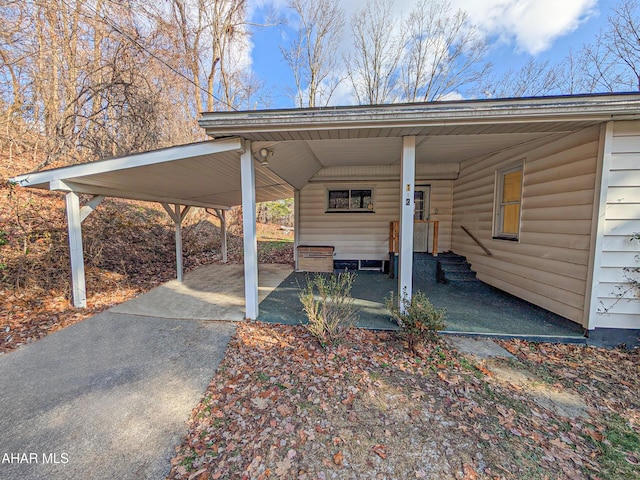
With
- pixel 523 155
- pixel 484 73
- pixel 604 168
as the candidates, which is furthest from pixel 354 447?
pixel 484 73

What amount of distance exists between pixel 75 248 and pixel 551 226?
734 centimetres

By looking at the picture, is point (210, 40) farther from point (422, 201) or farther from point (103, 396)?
point (103, 396)

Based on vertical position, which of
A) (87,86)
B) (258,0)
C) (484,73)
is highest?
(258,0)

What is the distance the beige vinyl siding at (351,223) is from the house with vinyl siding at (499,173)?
136 centimetres

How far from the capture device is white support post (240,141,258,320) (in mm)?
3562

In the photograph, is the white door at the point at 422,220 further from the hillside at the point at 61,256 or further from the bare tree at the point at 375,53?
the bare tree at the point at 375,53

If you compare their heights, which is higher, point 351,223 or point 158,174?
point 158,174

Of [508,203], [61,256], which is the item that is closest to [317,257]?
[508,203]

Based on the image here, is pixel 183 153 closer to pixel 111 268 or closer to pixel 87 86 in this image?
pixel 111 268

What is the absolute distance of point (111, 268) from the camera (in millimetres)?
5996

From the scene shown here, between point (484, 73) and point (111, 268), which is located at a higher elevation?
point (484, 73)

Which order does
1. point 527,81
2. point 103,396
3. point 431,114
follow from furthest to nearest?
1. point 527,81
2. point 431,114
3. point 103,396

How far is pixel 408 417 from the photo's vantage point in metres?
2.07

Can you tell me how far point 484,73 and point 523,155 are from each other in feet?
33.2
